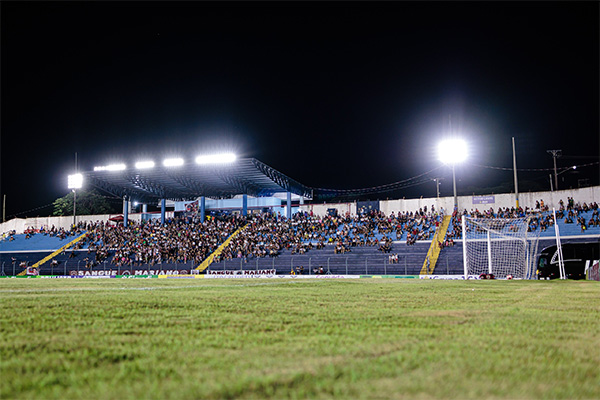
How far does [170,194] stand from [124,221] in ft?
19.6

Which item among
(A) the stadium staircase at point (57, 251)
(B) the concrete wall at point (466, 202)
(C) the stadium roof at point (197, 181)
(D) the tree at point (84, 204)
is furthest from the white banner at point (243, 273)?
(D) the tree at point (84, 204)

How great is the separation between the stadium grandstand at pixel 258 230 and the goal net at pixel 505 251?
140 centimetres

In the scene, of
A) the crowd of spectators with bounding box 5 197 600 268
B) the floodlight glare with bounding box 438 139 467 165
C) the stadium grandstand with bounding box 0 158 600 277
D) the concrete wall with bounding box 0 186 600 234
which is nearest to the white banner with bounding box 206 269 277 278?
the stadium grandstand with bounding box 0 158 600 277

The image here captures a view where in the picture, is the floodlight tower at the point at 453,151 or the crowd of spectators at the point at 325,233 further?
the floodlight tower at the point at 453,151

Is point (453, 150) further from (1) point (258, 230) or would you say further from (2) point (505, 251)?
(1) point (258, 230)

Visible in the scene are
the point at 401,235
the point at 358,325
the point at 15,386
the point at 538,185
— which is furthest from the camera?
the point at 538,185

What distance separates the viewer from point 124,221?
51.4 meters

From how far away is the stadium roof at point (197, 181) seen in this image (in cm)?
4359

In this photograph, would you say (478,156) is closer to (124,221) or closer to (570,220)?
(570,220)

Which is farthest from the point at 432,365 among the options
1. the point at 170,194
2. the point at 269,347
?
the point at 170,194

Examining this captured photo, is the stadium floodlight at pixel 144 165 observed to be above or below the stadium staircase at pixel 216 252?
above

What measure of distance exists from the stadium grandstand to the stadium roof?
114 millimetres

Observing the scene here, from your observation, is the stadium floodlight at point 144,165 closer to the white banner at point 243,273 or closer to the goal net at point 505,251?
the white banner at point 243,273

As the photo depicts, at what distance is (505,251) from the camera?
2853 cm
